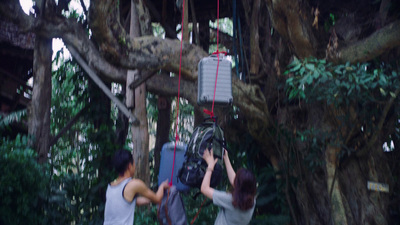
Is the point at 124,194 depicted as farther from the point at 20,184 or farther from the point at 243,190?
the point at 20,184

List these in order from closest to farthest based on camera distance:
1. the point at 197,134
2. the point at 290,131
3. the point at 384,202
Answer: the point at 197,134, the point at 384,202, the point at 290,131

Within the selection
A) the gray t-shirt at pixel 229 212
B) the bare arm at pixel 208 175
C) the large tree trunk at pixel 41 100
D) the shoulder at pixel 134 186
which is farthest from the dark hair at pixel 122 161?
the large tree trunk at pixel 41 100

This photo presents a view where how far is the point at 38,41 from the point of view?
5641 mm

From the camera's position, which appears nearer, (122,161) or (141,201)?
(122,161)

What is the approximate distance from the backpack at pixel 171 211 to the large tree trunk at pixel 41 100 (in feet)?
9.94

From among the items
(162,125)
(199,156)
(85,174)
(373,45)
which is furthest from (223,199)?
(162,125)

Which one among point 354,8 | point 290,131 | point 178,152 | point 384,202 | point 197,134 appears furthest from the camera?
point 354,8

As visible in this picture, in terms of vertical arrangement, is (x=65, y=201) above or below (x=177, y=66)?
below

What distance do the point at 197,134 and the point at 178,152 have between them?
12.4 inches

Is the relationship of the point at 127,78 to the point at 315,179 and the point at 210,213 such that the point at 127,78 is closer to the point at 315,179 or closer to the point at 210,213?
the point at 210,213

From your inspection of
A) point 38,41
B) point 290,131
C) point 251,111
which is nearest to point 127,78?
point 38,41

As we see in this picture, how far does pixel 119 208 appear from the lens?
2.96 metres

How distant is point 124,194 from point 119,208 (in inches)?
4.2

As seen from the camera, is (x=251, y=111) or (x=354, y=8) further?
(x=354, y=8)
